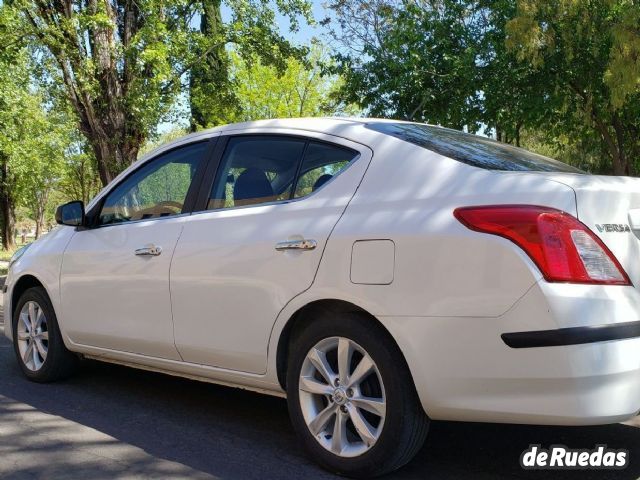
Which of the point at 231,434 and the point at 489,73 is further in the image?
the point at 489,73

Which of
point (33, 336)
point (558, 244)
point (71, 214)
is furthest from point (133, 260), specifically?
point (558, 244)

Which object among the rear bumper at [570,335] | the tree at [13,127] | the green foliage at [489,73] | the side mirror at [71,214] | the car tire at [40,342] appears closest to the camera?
the rear bumper at [570,335]

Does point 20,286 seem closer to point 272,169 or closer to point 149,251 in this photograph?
point 149,251

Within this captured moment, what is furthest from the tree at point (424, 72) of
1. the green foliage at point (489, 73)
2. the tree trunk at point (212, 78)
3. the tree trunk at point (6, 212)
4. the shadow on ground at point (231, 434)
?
the tree trunk at point (6, 212)

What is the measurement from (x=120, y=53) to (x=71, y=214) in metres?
11.9

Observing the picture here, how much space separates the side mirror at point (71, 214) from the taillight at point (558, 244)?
3045 mm

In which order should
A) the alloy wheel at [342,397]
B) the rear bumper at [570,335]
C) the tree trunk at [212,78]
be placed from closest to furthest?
the rear bumper at [570,335] < the alloy wheel at [342,397] < the tree trunk at [212,78]

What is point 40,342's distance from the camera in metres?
5.16

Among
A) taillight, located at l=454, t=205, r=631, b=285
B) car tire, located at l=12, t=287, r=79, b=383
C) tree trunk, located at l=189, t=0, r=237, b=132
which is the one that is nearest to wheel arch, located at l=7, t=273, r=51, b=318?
car tire, located at l=12, t=287, r=79, b=383

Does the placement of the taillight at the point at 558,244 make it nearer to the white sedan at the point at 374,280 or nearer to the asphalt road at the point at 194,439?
the white sedan at the point at 374,280

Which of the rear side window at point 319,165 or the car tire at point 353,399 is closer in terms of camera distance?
the car tire at point 353,399

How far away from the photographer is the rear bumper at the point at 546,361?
2682mm

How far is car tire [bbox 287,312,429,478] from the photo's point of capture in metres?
3.07

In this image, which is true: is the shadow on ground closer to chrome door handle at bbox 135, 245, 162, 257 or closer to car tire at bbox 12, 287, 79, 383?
car tire at bbox 12, 287, 79, 383
